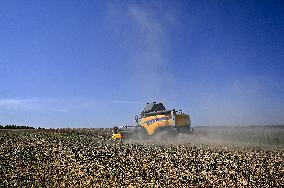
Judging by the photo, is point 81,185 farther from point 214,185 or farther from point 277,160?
point 277,160

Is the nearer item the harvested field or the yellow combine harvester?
the harvested field

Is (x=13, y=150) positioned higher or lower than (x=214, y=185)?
higher

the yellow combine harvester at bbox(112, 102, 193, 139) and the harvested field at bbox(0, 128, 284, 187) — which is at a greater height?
the yellow combine harvester at bbox(112, 102, 193, 139)

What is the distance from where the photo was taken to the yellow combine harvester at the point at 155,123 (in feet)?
90.1

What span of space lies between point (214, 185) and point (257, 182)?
1.65m

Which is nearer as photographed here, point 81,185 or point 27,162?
point 81,185

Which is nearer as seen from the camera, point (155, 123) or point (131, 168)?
point (131, 168)

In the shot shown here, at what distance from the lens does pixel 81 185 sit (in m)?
11.4

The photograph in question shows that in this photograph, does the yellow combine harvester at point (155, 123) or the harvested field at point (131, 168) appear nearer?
the harvested field at point (131, 168)

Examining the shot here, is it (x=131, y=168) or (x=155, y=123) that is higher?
(x=155, y=123)

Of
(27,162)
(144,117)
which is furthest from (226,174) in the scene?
(144,117)

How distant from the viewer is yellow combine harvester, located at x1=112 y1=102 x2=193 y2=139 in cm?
2745

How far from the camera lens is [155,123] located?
28.3 m

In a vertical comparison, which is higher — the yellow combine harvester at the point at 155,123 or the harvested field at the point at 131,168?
the yellow combine harvester at the point at 155,123
